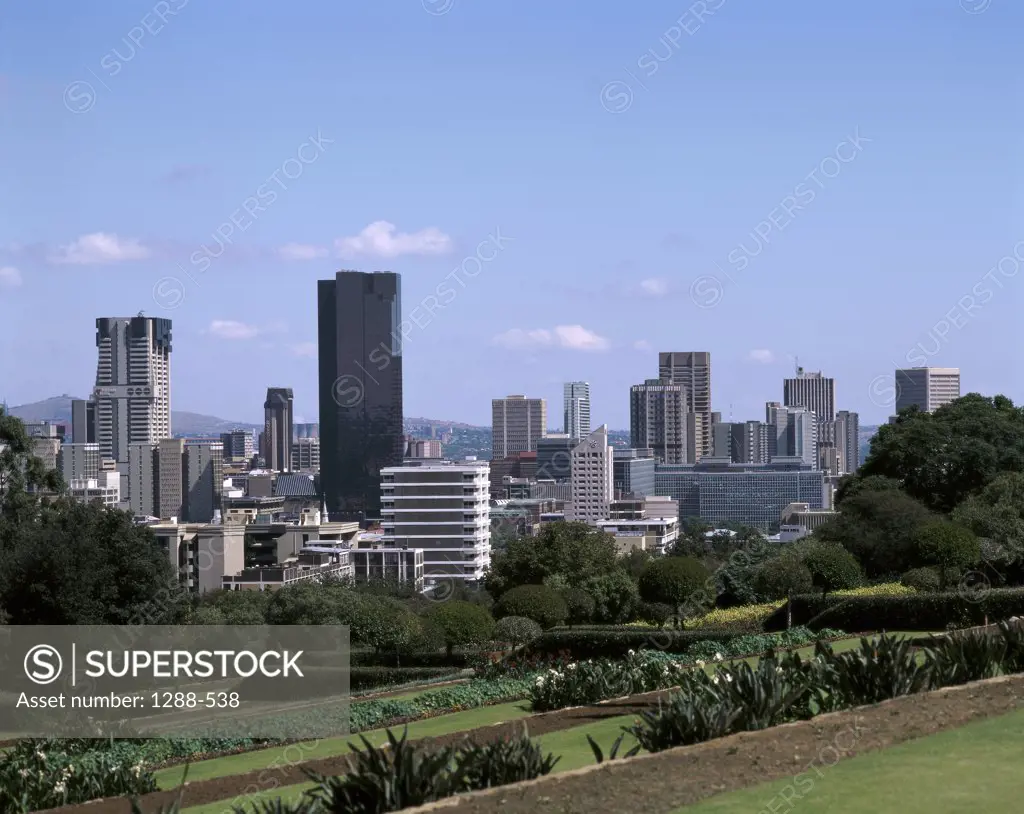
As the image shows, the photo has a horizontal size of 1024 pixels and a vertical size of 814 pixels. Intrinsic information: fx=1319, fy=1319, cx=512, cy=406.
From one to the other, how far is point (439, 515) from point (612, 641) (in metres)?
128

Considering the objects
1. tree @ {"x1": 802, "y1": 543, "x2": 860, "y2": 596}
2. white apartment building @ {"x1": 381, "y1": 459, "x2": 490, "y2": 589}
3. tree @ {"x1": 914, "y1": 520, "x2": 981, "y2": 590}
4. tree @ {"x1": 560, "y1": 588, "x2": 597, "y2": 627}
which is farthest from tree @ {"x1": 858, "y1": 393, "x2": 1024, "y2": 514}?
white apartment building @ {"x1": 381, "y1": 459, "x2": 490, "y2": 589}

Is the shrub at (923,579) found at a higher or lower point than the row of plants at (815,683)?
lower

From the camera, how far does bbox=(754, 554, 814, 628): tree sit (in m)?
25.2

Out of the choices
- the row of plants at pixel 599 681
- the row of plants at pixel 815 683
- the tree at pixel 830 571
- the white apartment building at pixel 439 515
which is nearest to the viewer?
the row of plants at pixel 815 683

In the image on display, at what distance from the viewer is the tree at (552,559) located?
3781 cm

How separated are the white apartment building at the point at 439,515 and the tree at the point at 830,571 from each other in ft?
407

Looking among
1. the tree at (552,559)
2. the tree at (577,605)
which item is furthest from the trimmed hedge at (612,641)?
the tree at (552,559)

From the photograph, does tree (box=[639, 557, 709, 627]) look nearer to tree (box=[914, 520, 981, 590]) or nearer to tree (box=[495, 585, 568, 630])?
tree (box=[495, 585, 568, 630])

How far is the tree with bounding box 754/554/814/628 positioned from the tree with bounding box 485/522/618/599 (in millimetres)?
11574

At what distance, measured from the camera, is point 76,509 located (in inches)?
1326

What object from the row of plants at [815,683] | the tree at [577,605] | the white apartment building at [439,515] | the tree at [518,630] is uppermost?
the row of plants at [815,683]

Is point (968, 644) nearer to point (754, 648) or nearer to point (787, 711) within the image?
point (787, 711)

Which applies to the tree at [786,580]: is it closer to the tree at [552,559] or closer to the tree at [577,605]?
the tree at [577,605]

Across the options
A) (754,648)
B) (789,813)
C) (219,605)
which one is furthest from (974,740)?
(219,605)
